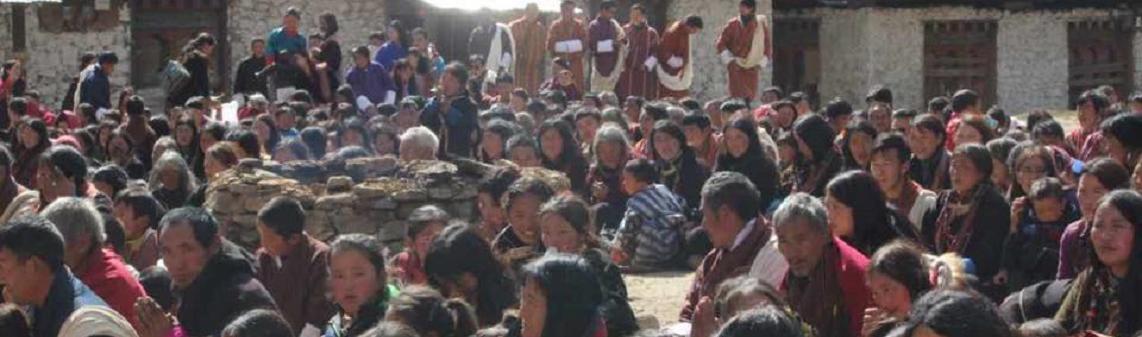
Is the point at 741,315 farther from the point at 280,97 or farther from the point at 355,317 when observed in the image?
the point at 280,97

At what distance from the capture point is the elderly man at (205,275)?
7117mm

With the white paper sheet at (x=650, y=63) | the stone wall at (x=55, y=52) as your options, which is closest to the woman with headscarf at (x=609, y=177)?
the white paper sheet at (x=650, y=63)

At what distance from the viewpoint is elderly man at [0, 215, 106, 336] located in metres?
6.41

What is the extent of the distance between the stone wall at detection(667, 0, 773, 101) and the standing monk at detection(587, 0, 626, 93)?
17.0 ft

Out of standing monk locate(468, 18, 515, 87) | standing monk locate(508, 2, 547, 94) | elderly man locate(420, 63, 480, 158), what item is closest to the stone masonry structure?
standing monk locate(508, 2, 547, 94)

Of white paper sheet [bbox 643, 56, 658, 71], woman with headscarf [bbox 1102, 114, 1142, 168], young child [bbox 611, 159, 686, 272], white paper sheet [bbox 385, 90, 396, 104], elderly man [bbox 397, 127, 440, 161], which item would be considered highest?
white paper sheet [bbox 643, 56, 658, 71]

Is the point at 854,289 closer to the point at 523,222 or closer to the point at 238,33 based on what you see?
the point at 523,222

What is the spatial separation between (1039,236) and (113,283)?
4.02m

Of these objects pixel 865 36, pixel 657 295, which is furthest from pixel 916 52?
pixel 657 295

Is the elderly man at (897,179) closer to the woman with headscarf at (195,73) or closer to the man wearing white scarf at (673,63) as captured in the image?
the man wearing white scarf at (673,63)

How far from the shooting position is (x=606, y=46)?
21359 mm

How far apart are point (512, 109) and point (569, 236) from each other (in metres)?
9.72

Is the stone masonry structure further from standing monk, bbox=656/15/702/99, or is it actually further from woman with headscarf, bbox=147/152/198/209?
woman with headscarf, bbox=147/152/198/209

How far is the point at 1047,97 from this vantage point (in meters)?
28.9
